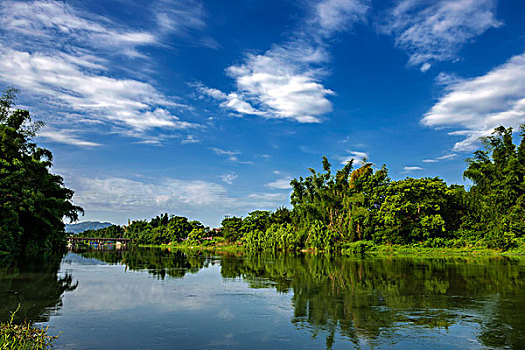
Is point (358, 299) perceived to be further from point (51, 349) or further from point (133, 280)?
point (133, 280)

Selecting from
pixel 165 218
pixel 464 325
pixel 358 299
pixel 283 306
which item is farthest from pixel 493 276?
pixel 165 218

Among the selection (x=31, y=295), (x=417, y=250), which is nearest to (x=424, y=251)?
(x=417, y=250)

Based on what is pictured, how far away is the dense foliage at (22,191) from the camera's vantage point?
27812 millimetres

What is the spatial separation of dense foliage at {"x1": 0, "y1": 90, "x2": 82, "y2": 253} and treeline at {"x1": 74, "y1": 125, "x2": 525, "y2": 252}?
29.0 m

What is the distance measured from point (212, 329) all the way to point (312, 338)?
238 cm

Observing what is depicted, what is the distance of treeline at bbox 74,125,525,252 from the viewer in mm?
37156

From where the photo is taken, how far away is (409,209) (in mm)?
42031

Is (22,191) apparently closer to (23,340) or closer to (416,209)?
(23,340)

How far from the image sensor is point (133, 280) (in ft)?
57.7

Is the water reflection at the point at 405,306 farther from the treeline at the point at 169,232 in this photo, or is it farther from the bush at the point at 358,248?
the treeline at the point at 169,232

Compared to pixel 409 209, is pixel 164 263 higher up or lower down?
lower down

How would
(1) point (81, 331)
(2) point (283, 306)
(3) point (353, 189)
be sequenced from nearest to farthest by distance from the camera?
(1) point (81, 331) → (2) point (283, 306) → (3) point (353, 189)

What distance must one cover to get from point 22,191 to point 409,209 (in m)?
39.5

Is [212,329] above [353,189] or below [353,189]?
below
